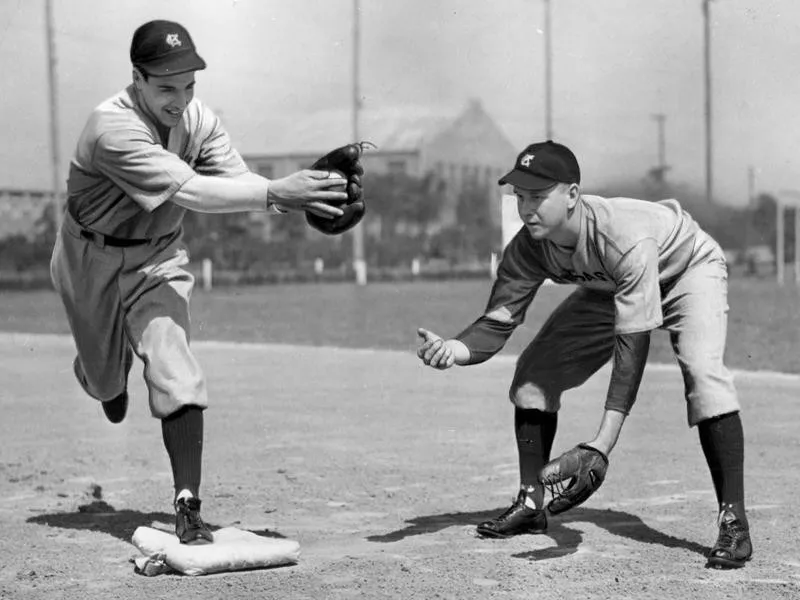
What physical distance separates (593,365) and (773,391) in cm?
572

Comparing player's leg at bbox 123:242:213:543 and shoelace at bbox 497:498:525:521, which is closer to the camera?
player's leg at bbox 123:242:213:543

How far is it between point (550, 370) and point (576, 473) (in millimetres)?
A: 1003

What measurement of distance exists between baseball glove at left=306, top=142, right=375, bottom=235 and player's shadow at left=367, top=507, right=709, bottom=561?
1.31 meters

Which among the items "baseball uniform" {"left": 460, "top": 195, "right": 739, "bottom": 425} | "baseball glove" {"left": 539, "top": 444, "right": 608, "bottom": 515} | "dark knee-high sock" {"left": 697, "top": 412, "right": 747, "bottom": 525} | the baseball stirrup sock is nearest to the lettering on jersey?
"baseball uniform" {"left": 460, "top": 195, "right": 739, "bottom": 425}

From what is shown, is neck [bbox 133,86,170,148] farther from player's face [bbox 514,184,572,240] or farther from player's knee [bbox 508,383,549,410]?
player's knee [bbox 508,383,549,410]

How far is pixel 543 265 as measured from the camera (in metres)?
5.44

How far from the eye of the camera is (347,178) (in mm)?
5039

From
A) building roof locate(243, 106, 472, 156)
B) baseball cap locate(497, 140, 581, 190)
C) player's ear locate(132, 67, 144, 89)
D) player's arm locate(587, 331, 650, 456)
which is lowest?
player's arm locate(587, 331, 650, 456)

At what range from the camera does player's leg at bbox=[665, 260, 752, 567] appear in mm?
4973

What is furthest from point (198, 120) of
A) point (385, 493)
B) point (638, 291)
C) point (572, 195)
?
point (385, 493)

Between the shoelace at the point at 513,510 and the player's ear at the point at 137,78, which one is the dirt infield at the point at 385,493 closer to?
the shoelace at the point at 513,510

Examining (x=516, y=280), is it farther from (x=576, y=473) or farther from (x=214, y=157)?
(x=214, y=157)

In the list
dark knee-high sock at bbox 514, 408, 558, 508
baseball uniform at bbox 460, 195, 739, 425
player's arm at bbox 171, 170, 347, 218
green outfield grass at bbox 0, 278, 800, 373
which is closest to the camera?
player's arm at bbox 171, 170, 347, 218

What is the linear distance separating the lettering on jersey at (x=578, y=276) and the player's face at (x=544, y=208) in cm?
28
